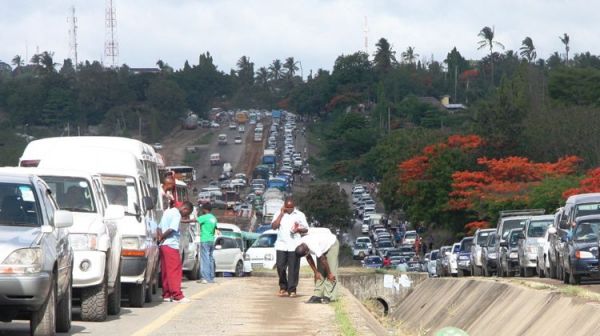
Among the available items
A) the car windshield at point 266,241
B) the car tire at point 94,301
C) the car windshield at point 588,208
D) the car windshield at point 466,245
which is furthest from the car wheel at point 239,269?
the car tire at point 94,301

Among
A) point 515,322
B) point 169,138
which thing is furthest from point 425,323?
point 169,138

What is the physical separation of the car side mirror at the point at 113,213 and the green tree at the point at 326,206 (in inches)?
3341

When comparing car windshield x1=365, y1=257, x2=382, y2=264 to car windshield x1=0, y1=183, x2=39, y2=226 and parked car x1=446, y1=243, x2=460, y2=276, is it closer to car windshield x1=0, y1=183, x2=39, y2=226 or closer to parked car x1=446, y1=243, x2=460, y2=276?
parked car x1=446, y1=243, x2=460, y2=276

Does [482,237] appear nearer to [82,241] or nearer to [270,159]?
[82,241]

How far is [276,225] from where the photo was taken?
23.8m

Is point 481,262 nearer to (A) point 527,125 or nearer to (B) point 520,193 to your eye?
(B) point 520,193

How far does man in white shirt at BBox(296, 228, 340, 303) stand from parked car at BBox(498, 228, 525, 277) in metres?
13.6

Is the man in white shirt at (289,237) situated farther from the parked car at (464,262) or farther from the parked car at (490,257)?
the parked car at (464,262)

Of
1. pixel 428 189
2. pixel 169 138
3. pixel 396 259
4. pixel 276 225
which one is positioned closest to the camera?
pixel 276 225

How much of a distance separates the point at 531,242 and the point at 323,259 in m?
12.8

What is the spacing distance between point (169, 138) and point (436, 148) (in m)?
110

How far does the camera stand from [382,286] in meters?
45.0

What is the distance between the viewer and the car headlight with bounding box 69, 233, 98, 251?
56.8 ft

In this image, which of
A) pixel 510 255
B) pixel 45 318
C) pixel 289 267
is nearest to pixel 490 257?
pixel 510 255
